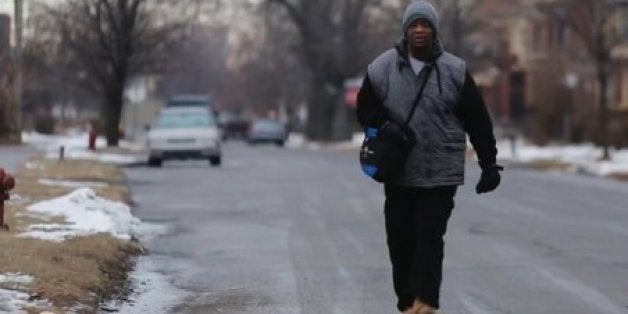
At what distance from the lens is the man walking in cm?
729

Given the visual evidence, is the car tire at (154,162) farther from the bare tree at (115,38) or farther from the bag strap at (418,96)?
the bag strap at (418,96)

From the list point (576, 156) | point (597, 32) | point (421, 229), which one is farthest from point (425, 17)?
point (576, 156)

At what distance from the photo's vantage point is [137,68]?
45.9 m

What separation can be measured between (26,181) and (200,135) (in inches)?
491

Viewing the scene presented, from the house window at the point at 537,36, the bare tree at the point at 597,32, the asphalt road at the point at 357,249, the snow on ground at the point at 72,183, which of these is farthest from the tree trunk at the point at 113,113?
the house window at the point at 537,36

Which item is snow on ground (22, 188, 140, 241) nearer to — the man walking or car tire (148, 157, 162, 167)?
the man walking

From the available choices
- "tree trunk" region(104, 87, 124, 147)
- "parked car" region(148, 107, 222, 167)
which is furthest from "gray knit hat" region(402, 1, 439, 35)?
"tree trunk" region(104, 87, 124, 147)

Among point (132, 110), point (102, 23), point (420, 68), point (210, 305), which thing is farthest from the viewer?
point (132, 110)

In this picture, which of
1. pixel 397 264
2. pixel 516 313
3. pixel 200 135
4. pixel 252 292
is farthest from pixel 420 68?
pixel 200 135

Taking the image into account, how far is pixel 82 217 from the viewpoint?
14.6 m

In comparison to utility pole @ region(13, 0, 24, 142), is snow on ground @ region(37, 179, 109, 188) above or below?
below

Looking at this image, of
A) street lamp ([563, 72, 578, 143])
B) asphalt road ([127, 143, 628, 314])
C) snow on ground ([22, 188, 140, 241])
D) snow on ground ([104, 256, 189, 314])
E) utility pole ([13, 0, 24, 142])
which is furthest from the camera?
street lamp ([563, 72, 578, 143])

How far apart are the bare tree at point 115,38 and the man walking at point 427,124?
36.4 metres

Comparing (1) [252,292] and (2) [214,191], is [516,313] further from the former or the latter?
(2) [214,191]
